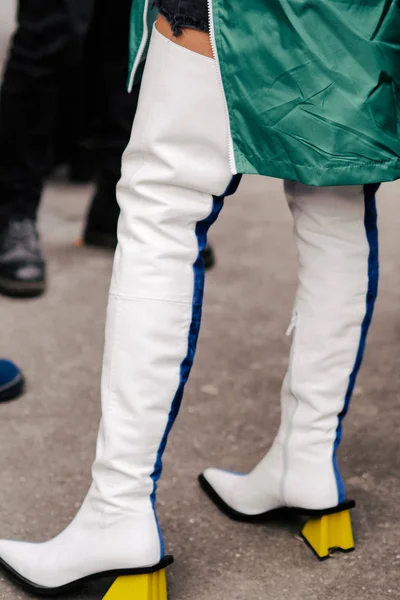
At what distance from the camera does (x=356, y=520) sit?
1.72 m

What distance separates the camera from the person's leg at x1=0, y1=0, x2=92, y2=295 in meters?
2.70

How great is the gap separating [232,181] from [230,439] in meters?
0.80

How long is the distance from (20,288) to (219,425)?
2.95ft

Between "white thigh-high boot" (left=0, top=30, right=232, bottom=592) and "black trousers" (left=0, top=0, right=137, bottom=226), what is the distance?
57.1 inches

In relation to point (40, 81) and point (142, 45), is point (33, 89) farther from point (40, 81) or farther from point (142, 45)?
point (142, 45)

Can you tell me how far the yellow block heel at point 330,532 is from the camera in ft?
5.20

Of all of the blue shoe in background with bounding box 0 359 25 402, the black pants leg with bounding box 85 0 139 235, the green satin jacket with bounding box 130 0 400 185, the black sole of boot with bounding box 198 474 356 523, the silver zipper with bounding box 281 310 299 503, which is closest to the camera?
the green satin jacket with bounding box 130 0 400 185

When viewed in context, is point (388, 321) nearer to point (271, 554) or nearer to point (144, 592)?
point (271, 554)

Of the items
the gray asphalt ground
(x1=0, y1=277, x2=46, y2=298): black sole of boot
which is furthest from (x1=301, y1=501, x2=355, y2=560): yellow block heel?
(x1=0, y1=277, x2=46, y2=298): black sole of boot

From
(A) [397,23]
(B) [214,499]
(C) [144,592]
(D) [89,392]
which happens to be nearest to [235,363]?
(D) [89,392]

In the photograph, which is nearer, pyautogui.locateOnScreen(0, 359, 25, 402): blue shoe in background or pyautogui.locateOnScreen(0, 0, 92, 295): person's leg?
pyautogui.locateOnScreen(0, 359, 25, 402): blue shoe in background

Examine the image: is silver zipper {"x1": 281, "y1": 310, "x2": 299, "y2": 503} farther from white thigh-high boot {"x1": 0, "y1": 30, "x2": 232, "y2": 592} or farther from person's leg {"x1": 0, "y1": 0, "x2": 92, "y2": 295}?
person's leg {"x1": 0, "y1": 0, "x2": 92, "y2": 295}

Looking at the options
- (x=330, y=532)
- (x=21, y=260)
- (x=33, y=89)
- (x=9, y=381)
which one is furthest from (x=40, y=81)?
(x=330, y=532)

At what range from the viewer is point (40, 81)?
2.74 m
